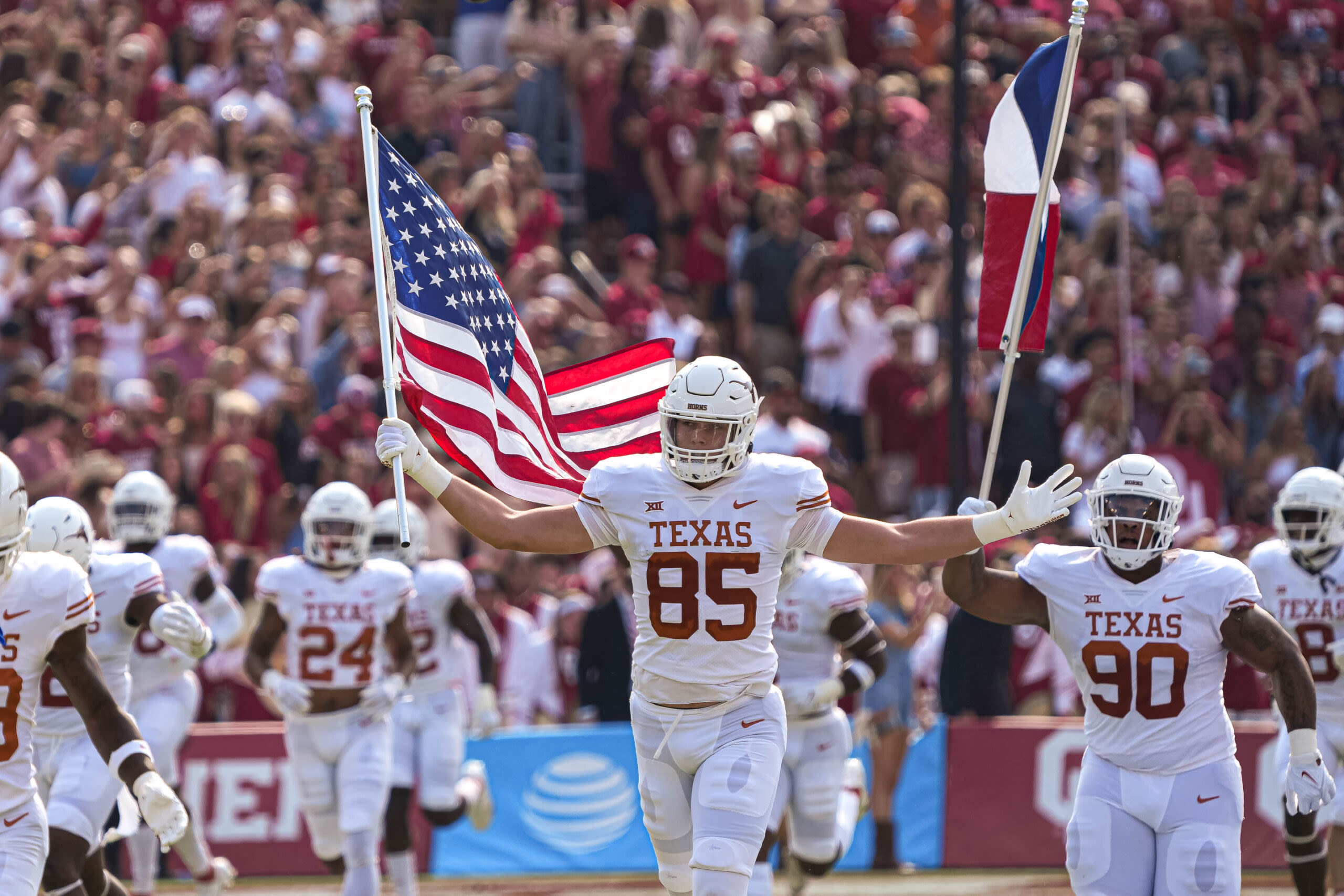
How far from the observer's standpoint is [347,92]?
16875mm

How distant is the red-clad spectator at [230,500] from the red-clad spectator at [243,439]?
0.44 ft

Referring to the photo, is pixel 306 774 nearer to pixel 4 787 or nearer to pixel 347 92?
pixel 4 787

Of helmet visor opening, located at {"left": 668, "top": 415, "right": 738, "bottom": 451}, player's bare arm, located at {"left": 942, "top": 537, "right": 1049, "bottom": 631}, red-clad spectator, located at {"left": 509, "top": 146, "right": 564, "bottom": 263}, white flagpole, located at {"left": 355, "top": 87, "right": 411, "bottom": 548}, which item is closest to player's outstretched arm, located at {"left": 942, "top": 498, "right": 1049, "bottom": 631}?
player's bare arm, located at {"left": 942, "top": 537, "right": 1049, "bottom": 631}

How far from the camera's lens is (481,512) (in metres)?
6.98

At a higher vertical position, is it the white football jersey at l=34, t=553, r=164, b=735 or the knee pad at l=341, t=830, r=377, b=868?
the white football jersey at l=34, t=553, r=164, b=735

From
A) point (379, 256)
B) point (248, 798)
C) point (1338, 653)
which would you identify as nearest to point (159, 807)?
point (379, 256)

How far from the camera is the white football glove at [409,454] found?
6.93 meters

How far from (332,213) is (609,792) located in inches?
205

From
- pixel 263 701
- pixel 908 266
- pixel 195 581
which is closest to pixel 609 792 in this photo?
pixel 263 701

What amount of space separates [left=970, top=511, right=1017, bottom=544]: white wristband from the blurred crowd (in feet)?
18.1

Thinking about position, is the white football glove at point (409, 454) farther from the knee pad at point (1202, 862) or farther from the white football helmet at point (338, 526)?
the white football helmet at point (338, 526)

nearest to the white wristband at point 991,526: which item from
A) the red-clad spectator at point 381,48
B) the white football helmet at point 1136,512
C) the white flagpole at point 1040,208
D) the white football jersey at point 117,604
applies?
the white flagpole at point 1040,208

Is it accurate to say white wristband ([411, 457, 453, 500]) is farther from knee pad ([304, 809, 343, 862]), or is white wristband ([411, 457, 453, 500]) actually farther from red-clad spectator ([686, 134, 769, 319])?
red-clad spectator ([686, 134, 769, 319])

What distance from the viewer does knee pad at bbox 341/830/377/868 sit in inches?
406
